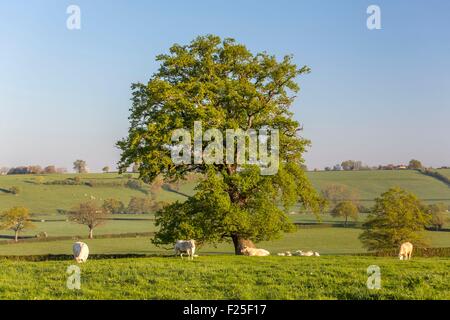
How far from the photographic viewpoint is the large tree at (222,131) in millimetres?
36062

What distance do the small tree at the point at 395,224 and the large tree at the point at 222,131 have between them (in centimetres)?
3515

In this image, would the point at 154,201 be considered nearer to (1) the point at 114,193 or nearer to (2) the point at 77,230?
(1) the point at 114,193

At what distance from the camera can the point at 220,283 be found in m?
19.5

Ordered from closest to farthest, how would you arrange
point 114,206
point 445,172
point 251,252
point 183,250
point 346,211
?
1. point 183,250
2. point 251,252
3. point 346,211
4. point 114,206
5. point 445,172

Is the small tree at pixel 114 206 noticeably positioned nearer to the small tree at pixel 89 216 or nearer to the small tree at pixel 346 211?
the small tree at pixel 89 216

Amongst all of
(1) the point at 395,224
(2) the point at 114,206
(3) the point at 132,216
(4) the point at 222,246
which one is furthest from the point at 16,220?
(1) the point at 395,224

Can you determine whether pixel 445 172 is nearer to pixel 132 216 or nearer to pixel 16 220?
pixel 132 216

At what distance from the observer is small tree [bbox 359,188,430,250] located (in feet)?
236

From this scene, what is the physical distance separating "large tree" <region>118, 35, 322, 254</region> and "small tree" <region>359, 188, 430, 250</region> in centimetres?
3515

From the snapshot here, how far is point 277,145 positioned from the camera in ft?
126

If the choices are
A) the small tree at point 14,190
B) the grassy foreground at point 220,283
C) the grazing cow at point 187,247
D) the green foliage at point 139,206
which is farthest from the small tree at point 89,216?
the grassy foreground at point 220,283

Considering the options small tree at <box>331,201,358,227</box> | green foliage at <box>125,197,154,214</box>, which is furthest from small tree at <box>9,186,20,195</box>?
small tree at <box>331,201,358,227</box>

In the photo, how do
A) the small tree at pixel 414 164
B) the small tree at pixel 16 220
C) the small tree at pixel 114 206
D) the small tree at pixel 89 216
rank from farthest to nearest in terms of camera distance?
the small tree at pixel 414 164, the small tree at pixel 114 206, the small tree at pixel 89 216, the small tree at pixel 16 220

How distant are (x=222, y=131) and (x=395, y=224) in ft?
146
